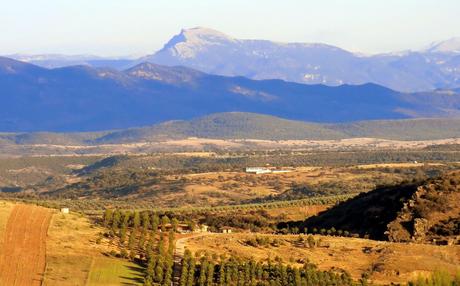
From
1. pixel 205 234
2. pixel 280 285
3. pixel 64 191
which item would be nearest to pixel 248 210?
pixel 205 234

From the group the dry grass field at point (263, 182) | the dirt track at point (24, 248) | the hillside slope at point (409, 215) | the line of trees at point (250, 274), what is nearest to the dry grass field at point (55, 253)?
the dirt track at point (24, 248)

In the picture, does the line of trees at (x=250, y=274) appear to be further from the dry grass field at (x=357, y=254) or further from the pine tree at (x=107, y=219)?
the pine tree at (x=107, y=219)

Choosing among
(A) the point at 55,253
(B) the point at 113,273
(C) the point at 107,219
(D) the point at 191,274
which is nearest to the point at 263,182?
(C) the point at 107,219

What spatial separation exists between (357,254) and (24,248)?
2310cm

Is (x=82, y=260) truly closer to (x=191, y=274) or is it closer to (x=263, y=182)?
(x=191, y=274)

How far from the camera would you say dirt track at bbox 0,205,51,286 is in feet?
220

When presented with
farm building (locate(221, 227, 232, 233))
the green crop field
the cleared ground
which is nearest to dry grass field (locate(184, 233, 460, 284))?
the cleared ground

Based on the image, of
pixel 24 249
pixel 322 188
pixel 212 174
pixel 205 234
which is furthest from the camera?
pixel 212 174

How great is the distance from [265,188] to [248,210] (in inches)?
1927

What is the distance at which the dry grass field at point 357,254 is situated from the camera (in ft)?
241

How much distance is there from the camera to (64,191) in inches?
7446

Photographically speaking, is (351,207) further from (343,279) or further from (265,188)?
(265,188)

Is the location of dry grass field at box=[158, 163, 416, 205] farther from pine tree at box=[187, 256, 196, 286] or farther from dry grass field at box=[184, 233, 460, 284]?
pine tree at box=[187, 256, 196, 286]

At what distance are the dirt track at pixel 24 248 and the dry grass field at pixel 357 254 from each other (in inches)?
429
